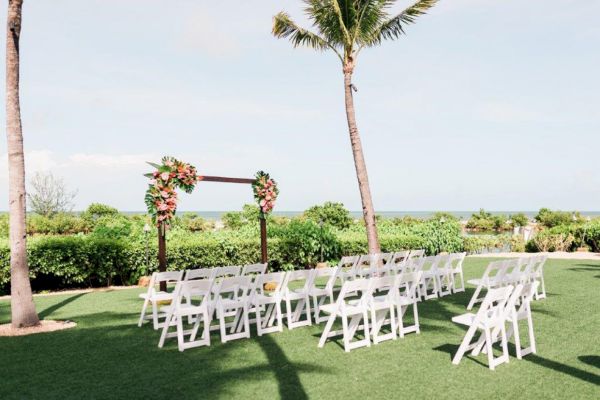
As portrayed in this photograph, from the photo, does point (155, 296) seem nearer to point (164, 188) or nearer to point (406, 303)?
point (164, 188)

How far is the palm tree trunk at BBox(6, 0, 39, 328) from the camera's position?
7480mm

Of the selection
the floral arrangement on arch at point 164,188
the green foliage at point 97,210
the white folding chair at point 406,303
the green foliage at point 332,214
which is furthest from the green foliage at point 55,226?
the white folding chair at point 406,303

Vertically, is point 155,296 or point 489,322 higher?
point 155,296

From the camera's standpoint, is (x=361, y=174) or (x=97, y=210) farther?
(x=97, y=210)

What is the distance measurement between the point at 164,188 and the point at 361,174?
6.49 meters

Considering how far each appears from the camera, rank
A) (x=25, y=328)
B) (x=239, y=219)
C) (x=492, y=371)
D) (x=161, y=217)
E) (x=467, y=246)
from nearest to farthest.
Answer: (x=492, y=371) < (x=25, y=328) < (x=161, y=217) < (x=467, y=246) < (x=239, y=219)

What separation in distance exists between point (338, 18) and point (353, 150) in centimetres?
375

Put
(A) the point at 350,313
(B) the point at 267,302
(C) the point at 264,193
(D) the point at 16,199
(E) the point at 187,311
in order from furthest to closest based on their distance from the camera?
1. (C) the point at 264,193
2. (D) the point at 16,199
3. (B) the point at 267,302
4. (E) the point at 187,311
5. (A) the point at 350,313

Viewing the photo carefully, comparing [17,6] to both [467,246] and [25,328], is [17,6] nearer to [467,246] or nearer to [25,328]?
[25,328]

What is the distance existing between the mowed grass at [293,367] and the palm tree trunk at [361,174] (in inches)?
263

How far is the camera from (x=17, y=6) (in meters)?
7.75

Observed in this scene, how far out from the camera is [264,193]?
11867 mm

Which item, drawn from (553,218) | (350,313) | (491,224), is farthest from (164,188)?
(491,224)

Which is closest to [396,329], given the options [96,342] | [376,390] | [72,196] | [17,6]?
[376,390]
